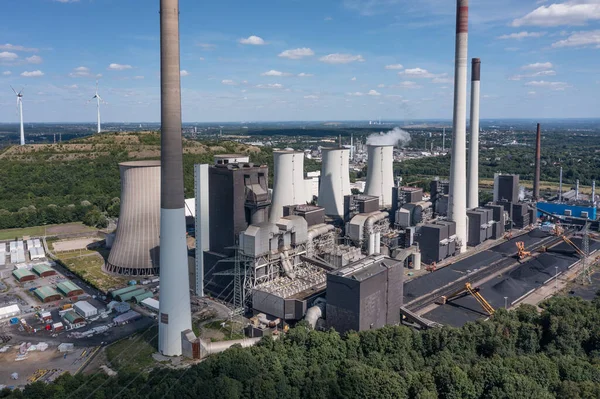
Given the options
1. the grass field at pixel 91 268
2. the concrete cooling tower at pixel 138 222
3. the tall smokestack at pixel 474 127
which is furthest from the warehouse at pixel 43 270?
the tall smokestack at pixel 474 127

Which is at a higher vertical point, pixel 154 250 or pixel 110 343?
pixel 154 250

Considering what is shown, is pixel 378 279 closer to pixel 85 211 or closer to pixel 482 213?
pixel 482 213

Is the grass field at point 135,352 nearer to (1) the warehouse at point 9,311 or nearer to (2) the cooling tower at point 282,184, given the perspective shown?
(1) the warehouse at point 9,311

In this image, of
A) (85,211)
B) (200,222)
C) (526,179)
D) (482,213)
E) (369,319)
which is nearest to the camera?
(369,319)

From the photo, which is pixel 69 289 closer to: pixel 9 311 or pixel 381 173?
pixel 9 311

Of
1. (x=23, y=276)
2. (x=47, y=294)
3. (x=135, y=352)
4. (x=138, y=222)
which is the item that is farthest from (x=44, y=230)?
(x=135, y=352)

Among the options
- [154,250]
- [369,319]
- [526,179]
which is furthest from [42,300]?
[526,179]
